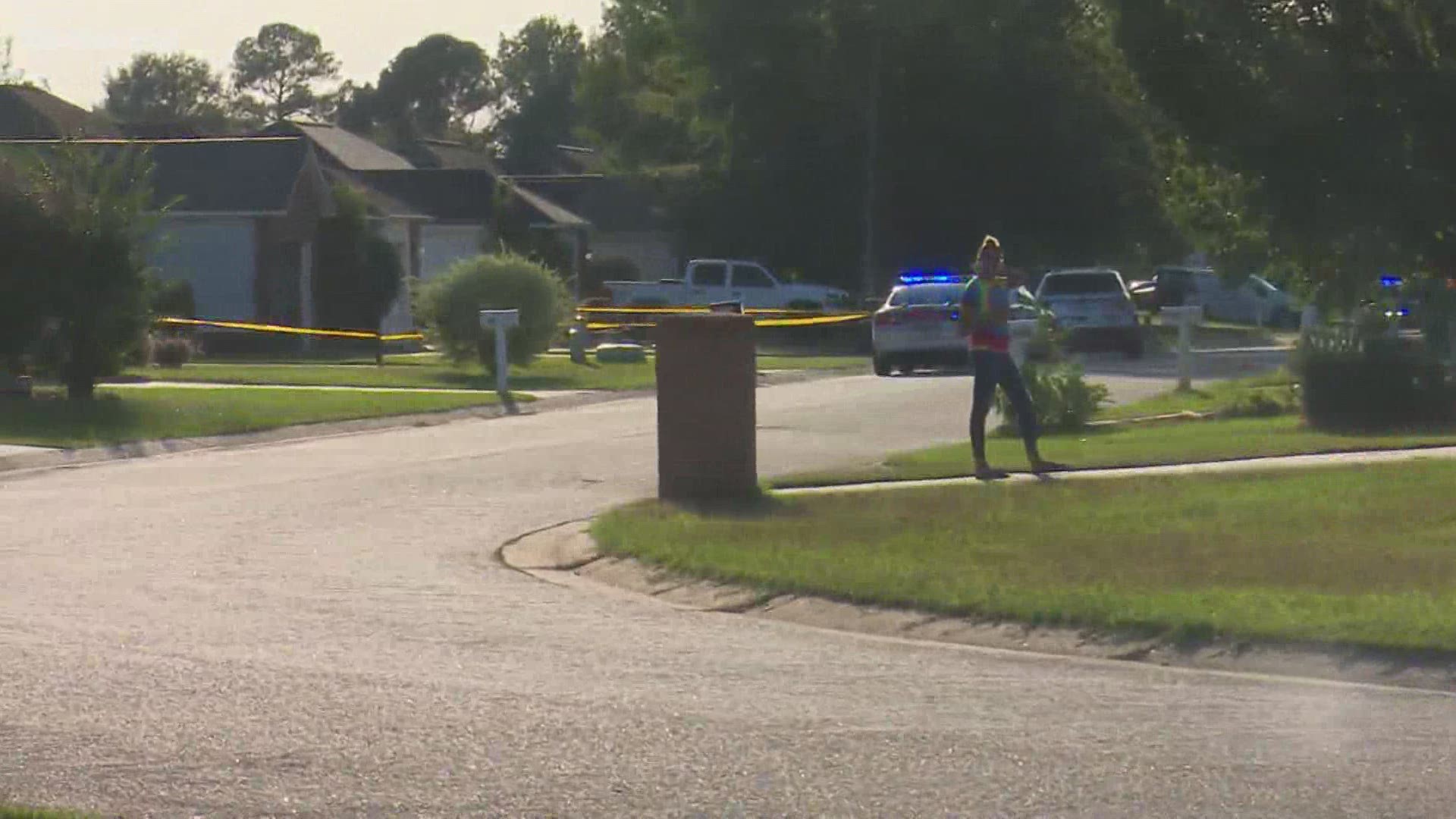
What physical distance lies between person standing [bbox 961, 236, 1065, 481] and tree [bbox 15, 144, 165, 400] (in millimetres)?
12226

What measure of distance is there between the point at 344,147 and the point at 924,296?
1167 inches

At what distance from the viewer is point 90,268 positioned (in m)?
27.0

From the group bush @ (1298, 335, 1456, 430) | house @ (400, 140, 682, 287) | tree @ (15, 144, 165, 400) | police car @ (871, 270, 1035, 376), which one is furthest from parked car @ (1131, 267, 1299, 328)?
tree @ (15, 144, 165, 400)

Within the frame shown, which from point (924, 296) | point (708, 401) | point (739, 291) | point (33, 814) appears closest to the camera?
point (33, 814)

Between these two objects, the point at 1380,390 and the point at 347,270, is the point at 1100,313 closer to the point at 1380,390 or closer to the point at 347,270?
the point at 347,270

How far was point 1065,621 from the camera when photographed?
11.0m

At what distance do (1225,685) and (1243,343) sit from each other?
44.7 meters

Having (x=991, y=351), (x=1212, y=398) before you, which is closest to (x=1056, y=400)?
(x=991, y=351)

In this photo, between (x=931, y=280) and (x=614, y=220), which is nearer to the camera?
(x=931, y=280)

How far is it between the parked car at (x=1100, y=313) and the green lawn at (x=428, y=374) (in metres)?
4.16

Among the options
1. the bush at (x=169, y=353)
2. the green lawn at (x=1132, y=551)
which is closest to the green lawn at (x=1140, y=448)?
the green lawn at (x=1132, y=551)

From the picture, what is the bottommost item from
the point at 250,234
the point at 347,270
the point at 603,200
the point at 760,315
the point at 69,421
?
the point at 69,421

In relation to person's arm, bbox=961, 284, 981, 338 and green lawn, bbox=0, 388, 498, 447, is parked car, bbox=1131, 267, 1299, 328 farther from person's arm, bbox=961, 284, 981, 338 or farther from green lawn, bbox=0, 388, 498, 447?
person's arm, bbox=961, 284, 981, 338

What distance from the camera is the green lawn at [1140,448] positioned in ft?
62.0
